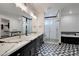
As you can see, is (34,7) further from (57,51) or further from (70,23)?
(70,23)

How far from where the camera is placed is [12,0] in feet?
5.21

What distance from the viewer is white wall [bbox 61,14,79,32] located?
892 cm

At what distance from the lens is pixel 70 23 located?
909 cm

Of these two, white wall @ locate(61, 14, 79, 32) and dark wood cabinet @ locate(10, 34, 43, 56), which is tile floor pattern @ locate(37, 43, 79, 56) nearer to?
dark wood cabinet @ locate(10, 34, 43, 56)

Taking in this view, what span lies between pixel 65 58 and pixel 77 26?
807 centimetres

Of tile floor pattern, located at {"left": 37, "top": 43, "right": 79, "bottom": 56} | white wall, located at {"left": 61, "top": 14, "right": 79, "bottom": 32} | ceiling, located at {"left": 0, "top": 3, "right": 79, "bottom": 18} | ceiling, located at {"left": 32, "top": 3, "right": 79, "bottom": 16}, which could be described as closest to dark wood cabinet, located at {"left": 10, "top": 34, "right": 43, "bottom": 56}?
tile floor pattern, located at {"left": 37, "top": 43, "right": 79, "bottom": 56}

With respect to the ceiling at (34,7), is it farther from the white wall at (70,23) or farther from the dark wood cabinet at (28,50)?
the dark wood cabinet at (28,50)

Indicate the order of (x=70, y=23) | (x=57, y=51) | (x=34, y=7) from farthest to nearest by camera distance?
(x=70, y=23) < (x=34, y=7) < (x=57, y=51)

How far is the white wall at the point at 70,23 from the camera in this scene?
8.92 metres

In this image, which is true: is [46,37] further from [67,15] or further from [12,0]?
[12,0]

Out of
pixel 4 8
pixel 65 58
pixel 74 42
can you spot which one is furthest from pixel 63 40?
pixel 65 58

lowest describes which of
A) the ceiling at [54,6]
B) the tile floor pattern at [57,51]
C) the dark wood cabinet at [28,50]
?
the tile floor pattern at [57,51]

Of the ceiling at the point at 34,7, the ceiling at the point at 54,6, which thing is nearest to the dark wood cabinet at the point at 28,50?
the ceiling at the point at 34,7

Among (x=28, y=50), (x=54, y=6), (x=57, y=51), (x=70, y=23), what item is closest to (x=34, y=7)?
(x=54, y=6)
